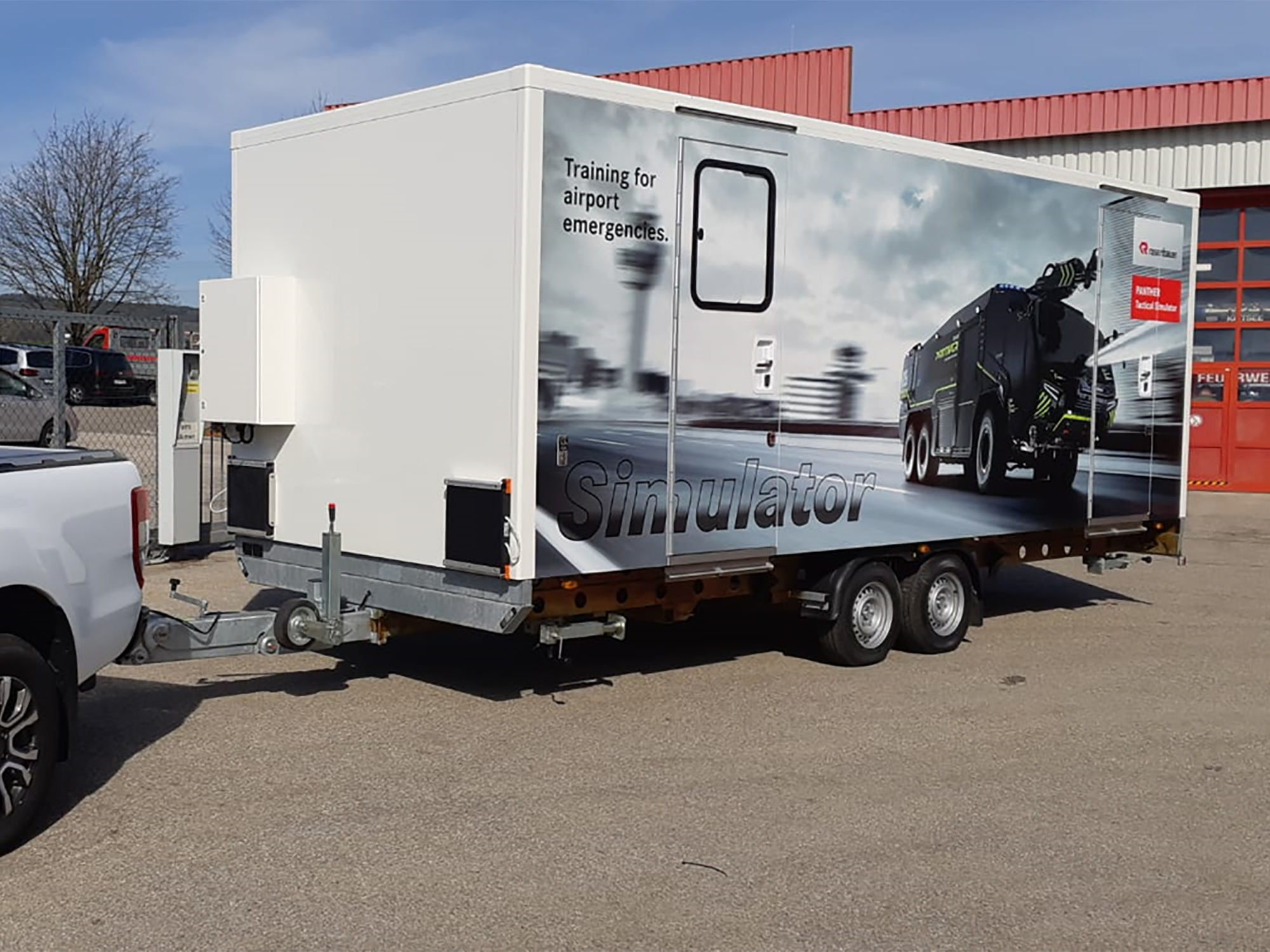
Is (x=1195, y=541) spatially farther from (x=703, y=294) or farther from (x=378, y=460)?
(x=378, y=460)

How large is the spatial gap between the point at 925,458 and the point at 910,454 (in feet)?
0.52

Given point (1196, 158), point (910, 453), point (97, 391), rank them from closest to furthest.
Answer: point (910, 453) < point (1196, 158) < point (97, 391)

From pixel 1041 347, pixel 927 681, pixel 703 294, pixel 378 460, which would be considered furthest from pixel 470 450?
pixel 1041 347

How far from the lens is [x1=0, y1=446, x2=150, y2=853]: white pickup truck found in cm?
532

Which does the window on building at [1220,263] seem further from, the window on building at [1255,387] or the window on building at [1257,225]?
the window on building at [1255,387]

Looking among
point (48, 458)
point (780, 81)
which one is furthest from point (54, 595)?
point (780, 81)

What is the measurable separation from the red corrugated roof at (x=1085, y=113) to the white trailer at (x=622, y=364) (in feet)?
35.3

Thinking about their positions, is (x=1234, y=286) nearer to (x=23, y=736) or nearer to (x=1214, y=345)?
(x=1214, y=345)

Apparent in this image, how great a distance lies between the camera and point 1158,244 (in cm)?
1084

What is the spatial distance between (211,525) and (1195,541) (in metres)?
10.8

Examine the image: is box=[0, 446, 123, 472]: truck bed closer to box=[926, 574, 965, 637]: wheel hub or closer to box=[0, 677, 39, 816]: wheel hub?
box=[0, 677, 39, 816]: wheel hub

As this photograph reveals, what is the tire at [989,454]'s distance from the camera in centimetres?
953

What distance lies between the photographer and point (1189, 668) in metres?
9.35

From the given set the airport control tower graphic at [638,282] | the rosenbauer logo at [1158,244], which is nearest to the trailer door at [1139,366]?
the rosenbauer logo at [1158,244]
